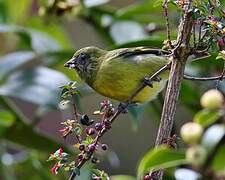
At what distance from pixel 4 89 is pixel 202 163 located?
1662 mm

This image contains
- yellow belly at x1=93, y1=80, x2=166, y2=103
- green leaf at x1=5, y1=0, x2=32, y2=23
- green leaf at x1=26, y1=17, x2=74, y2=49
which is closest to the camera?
yellow belly at x1=93, y1=80, x2=166, y2=103

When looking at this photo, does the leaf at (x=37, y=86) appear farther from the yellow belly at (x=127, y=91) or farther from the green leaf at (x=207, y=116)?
the green leaf at (x=207, y=116)

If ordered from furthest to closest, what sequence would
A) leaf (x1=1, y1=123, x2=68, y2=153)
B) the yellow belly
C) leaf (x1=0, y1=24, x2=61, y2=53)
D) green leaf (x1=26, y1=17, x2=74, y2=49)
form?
green leaf (x1=26, y1=17, x2=74, y2=49) < leaf (x1=0, y1=24, x2=61, y2=53) < leaf (x1=1, y1=123, x2=68, y2=153) < the yellow belly

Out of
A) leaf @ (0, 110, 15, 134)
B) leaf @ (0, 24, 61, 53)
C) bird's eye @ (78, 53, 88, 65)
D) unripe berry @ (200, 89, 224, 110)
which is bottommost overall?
leaf @ (0, 110, 15, 134)

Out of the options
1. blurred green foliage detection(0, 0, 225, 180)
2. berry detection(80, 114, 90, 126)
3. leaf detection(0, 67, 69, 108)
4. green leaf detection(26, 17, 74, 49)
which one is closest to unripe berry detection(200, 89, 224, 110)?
berry detection(80, 114, 90, 126)

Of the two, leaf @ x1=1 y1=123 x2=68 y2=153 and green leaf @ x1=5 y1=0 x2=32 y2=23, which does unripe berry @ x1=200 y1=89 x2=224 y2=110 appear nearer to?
leaf @ x1=1 y1=123 x2=68 y2=153

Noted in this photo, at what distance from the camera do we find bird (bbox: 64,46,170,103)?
197cm

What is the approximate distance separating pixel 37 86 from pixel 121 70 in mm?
379

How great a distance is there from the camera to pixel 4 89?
7.68 ft

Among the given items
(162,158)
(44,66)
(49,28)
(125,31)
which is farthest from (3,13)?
(162,158)

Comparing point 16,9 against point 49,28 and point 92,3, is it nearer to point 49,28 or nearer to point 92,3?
point 49,28

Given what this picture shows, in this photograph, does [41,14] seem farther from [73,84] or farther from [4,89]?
[73,84]

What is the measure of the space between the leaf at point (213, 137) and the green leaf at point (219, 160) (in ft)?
0.05

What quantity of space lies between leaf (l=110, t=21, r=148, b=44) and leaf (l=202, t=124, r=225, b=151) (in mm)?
1804
